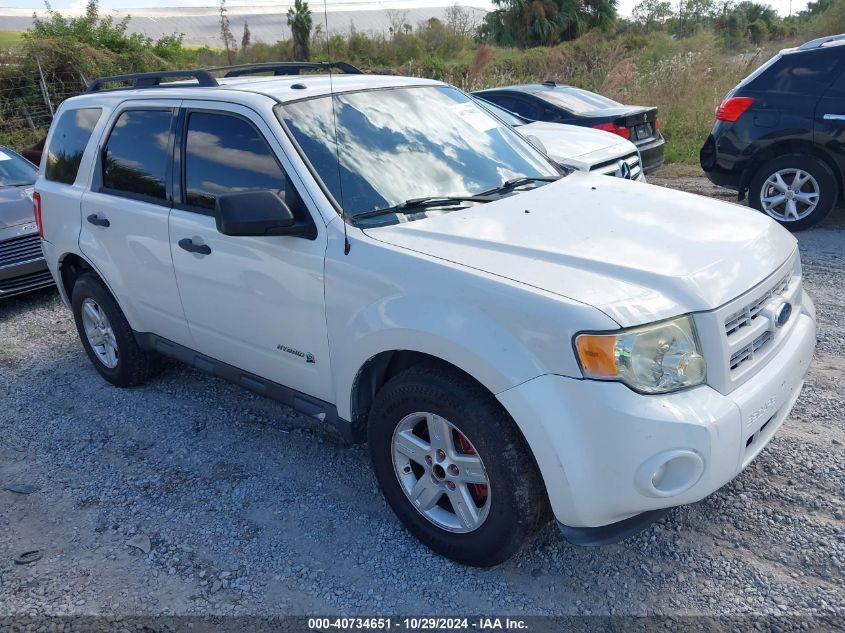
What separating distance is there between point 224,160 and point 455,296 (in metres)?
1.66

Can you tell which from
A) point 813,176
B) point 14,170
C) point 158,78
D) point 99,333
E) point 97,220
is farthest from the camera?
point 14,170

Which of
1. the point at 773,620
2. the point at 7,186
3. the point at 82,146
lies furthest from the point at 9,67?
the point at 773,620

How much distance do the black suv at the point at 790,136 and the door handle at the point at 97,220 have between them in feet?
20.0

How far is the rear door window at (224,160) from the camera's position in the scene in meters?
3.42

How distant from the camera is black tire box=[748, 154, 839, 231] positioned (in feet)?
23.1

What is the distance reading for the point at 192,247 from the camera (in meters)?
3.73

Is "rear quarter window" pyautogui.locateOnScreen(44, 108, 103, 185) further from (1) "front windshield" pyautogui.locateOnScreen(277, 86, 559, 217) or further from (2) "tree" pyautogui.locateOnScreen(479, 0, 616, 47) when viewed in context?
(2) "tree" pyautogui.locateOnScreen(479, 0, 616, 47)

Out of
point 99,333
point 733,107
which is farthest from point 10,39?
point 733,107

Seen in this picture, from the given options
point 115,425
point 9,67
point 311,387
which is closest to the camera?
point 311,387

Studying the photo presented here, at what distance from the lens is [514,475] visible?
2609 mm

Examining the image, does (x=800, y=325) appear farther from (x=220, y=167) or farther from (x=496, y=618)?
(x=220, y=167)

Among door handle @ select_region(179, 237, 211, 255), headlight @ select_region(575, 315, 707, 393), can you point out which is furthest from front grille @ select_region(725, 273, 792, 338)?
door handle @ select_region(179, 237, 211, 255)

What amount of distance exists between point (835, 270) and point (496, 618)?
4950 mm

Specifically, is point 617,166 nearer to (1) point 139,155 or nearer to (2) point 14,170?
(1) point 139,155
